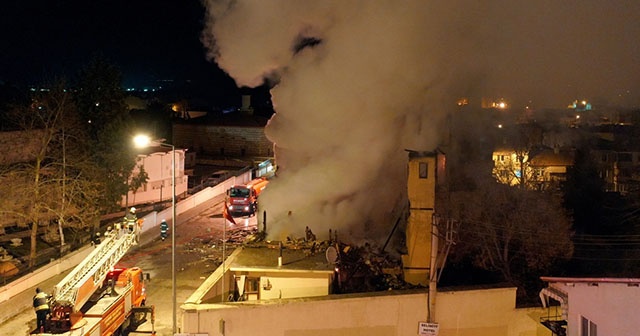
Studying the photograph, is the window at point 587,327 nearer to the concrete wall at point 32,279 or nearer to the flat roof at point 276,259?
the flat roof at point 276,259

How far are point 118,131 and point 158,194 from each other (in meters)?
5.92

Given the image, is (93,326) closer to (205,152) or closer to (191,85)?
(205,152)

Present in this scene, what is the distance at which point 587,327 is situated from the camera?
511 inches

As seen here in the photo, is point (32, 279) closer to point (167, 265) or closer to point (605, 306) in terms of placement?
point (167, 265)

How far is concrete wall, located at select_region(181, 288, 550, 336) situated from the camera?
15.4 metres

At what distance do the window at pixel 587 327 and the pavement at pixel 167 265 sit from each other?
10.9 meters

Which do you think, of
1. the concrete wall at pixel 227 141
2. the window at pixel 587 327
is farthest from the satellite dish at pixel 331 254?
the concrete wall at pixel 227 141

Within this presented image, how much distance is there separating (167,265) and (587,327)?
1580cm

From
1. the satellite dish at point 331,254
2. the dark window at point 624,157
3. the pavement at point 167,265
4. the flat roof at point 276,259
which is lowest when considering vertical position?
the pavement at point 167,265

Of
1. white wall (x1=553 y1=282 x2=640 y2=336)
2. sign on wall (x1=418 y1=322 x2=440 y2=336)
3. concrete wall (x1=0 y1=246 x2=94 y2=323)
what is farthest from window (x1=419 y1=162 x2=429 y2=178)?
concrete wall (x1=0 y1=246 x2=94 y2=323)

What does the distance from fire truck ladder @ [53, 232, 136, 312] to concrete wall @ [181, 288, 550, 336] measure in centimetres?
237

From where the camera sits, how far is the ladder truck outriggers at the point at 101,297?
13562 mm

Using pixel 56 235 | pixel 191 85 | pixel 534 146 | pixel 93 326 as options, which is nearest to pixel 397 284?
pixel 93 326

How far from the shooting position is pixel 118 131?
99.1 feet
